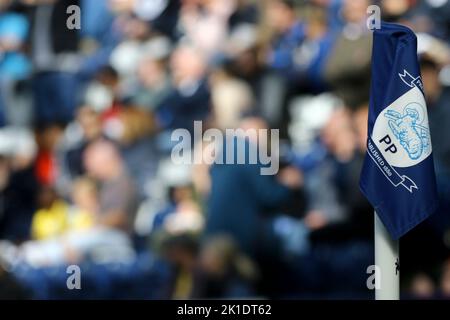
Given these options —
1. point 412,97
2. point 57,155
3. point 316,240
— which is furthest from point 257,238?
point 412,97

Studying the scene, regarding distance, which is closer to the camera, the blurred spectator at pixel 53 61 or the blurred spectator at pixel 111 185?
the blurred spectator at pixel 111 185

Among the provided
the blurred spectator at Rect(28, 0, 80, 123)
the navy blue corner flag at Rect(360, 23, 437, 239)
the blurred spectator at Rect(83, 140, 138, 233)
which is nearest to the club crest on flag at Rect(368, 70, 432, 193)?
the navy blue corner flag at Rect(360, 23, 437, 239)

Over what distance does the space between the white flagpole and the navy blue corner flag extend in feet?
0.29

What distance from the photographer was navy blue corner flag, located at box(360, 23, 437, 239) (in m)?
6.38

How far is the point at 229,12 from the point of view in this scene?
10.2 metres

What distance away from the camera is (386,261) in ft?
20.7

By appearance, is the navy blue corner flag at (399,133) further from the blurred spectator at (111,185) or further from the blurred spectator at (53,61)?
the blurred spectator at (53,61)

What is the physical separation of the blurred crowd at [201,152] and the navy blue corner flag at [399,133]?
3335mm

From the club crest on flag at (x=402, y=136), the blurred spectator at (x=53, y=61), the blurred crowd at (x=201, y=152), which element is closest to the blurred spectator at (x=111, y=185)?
the blurred crowd at (x=201, y=152)

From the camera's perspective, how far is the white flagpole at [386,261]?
6.29m

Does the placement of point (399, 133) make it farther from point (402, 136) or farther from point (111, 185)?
point (111, 185)
